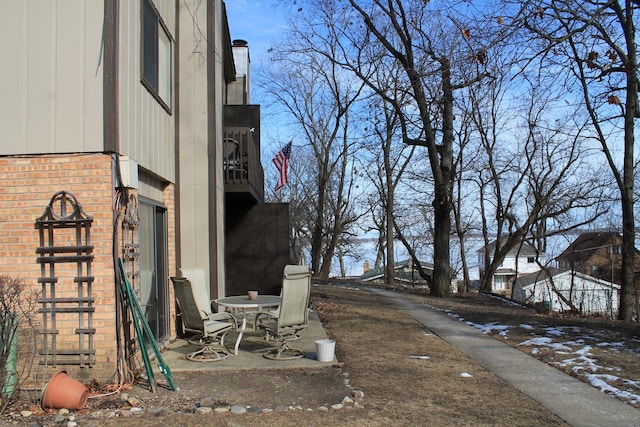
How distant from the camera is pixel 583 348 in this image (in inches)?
296

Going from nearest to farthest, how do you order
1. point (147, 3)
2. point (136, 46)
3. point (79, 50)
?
1. point (79, 50)
2. point (136, 46)
3. point (147, 3)

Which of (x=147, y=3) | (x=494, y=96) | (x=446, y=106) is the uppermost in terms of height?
(x=494, y=96)

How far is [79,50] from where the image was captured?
519 centimetres

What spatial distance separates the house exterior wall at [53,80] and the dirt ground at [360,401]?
2.44 meters

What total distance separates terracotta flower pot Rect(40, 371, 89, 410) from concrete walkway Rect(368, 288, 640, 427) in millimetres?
3857

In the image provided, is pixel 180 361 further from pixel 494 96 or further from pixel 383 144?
pixel 383 144

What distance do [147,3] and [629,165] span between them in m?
13.3

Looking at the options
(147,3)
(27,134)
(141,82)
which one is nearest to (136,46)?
(141,82)

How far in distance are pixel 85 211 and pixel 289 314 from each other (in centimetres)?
271

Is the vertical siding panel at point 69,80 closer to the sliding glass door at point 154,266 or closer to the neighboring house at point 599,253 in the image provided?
the sliding glass door at point 154,266

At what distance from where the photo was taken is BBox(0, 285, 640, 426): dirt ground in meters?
4.49

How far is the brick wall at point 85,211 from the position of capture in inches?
205

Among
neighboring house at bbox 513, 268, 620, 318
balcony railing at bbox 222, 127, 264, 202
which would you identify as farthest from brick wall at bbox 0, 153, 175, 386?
neighboring house at bbox 513, 268, 620, 318

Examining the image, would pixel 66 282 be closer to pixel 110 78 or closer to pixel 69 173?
pixel 69 173
